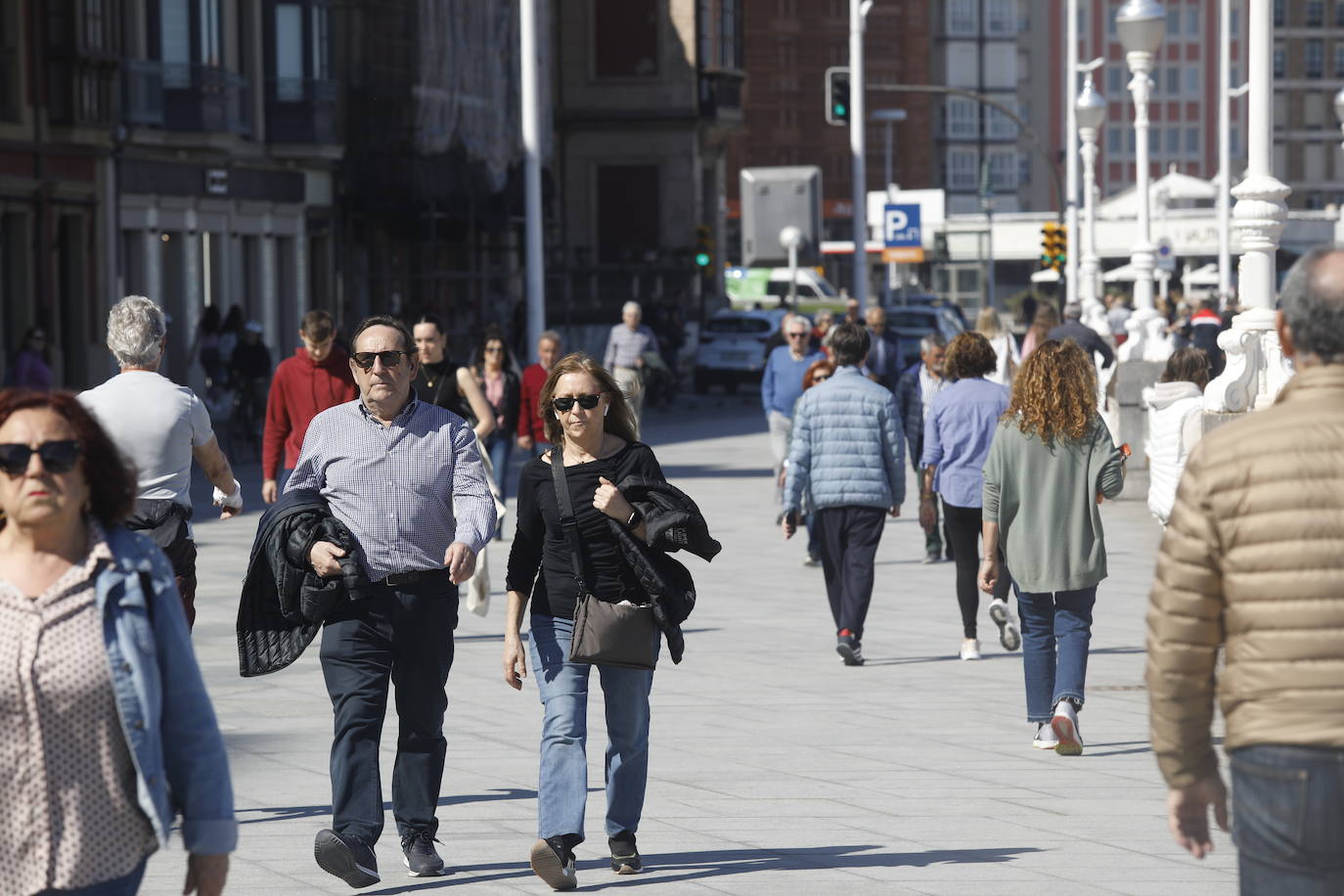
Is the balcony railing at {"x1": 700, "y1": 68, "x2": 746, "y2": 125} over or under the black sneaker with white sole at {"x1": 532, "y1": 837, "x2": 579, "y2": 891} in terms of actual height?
over

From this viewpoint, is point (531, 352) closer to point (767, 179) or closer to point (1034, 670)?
point (767, 179)

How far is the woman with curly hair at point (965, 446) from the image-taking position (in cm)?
1241

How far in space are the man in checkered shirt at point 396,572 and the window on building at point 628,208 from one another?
58.9 m

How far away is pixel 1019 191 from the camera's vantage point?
451ft

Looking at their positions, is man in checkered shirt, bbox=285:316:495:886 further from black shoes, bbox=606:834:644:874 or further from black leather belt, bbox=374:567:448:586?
black shoes, bbox=606:834:644:874

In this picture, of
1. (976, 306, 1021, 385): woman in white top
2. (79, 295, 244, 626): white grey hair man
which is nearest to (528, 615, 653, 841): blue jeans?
(79, 295, 244, 626): white grey hair man

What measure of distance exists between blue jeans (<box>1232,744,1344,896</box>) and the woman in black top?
10.7 feet

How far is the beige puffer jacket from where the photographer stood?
165 inches

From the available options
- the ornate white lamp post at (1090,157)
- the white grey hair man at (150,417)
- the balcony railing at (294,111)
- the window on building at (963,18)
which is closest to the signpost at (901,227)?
the ornate white lamp post at (1090,157)

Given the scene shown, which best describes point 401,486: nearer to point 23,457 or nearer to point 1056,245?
point 23,457

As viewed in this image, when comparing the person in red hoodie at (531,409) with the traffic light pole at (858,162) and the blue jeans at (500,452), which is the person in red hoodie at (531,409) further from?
the traffic light pole at (858,162)

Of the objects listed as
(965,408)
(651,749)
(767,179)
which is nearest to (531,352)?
(767,179)

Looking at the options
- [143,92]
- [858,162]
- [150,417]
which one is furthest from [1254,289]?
[143,92]

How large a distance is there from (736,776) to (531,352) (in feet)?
59.1
